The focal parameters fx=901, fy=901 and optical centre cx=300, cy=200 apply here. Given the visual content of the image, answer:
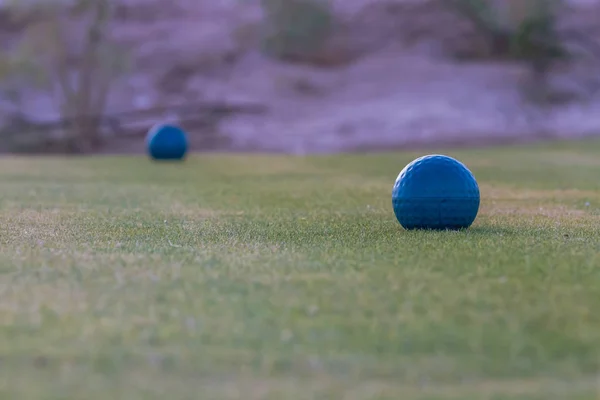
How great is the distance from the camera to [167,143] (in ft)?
83.5

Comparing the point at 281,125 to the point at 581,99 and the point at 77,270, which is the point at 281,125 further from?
the point at 77,270

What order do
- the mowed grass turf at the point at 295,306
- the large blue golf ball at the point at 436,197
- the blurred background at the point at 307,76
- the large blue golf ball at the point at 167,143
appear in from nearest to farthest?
1. the mowed grass turf at the point at 295,306
2. the large blue golf ball at the point at 436,197
3. the large blue golf ball at the point at 167,143
4. the blurred background at the point at 307,76

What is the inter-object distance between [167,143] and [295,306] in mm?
19716

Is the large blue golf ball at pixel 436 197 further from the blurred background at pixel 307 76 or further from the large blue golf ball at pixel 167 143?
the blurred background at pixel 307 76

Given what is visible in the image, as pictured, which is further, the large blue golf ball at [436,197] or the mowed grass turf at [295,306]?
the large blue golf ball at [436,197]

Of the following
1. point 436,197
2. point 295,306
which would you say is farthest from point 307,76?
point 295,306

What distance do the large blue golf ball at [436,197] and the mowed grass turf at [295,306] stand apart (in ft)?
0.95

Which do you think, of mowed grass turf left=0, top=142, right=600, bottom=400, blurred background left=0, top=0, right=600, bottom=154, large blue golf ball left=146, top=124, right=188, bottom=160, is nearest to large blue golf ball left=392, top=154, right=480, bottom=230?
mowed grass turf left=0, top=142, right=600, bottom=400

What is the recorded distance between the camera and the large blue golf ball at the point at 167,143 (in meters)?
25.4

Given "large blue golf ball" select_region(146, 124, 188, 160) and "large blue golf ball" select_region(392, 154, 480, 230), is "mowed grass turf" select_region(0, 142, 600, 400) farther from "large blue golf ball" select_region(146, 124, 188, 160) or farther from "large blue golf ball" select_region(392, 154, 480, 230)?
"large blue golf ball" select_region(146, 124, 188, 160)

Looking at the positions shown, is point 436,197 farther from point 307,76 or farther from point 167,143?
point 307,76

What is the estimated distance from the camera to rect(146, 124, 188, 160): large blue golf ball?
83.3 feet

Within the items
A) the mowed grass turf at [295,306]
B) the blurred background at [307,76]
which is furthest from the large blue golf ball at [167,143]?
the mowed grass turf at [295,306]

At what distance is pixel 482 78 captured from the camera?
44.1 meters
